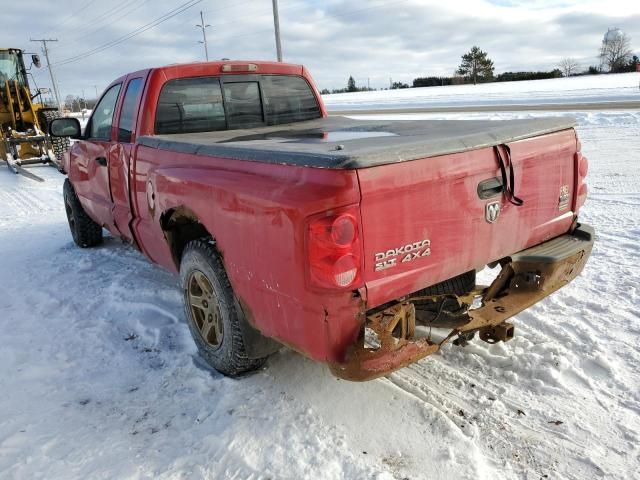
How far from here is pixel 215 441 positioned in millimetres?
2631

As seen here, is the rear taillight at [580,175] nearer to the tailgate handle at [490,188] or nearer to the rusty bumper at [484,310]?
the rusty bumper at [484,310]

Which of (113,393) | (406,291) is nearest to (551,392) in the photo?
(406,291)

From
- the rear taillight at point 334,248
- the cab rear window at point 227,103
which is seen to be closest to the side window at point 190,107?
the cab rear window at point 227,103

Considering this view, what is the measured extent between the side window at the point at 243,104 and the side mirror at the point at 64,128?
177cm

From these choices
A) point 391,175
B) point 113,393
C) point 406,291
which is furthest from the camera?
point 113,393

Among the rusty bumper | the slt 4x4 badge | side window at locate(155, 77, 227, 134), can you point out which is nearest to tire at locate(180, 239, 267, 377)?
the rusty bumper

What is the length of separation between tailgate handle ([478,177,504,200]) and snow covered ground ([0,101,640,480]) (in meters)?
1.14

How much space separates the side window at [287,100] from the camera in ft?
15.3

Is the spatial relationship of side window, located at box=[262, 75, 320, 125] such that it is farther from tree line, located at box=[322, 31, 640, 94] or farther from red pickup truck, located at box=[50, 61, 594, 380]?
tree line, located at box=[322, 31, 640, 94]

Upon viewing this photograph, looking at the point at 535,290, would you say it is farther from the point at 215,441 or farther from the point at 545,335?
the point at 215,441

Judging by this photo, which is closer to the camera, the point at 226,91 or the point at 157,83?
the point at 157,83

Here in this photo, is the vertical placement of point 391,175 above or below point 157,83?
below

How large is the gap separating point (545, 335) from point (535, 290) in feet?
2.24

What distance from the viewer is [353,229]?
7.08 feet
